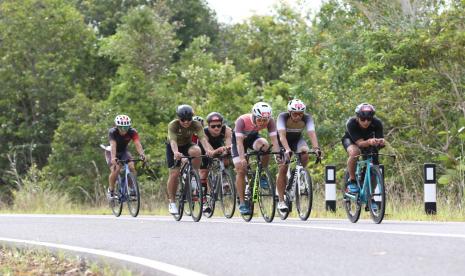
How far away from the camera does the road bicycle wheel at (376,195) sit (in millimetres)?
13391

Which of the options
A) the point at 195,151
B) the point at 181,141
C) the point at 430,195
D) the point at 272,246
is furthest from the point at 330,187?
the point at 272,246

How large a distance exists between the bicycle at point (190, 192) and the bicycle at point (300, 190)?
1.31 meters

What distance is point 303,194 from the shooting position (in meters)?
14.5

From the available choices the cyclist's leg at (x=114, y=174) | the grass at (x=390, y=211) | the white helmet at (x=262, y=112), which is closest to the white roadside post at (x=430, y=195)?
the grass at (x=390, y=211)

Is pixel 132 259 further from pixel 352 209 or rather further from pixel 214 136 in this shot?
pixel 214 136

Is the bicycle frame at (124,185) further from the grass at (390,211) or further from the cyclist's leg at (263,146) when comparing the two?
the cyclist's leg at (263,146)

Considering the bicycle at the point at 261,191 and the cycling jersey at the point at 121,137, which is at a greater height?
the cycling jersey at the point at 121,137

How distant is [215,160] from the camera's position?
1598cm

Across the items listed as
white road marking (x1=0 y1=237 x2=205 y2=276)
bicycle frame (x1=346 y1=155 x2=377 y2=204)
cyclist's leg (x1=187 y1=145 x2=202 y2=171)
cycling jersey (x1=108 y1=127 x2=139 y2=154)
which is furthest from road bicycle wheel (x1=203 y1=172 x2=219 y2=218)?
white road marking (x1=0 y1=237 x2=205 y2=276)

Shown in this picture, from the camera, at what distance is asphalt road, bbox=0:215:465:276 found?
8195mm

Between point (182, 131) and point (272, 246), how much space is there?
6001 mm

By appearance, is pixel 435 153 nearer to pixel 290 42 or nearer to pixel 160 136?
pixel 160 136

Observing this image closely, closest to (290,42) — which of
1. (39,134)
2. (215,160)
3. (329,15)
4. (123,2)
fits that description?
(123,2)

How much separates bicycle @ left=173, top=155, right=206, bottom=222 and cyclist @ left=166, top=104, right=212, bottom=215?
13 centimetres
